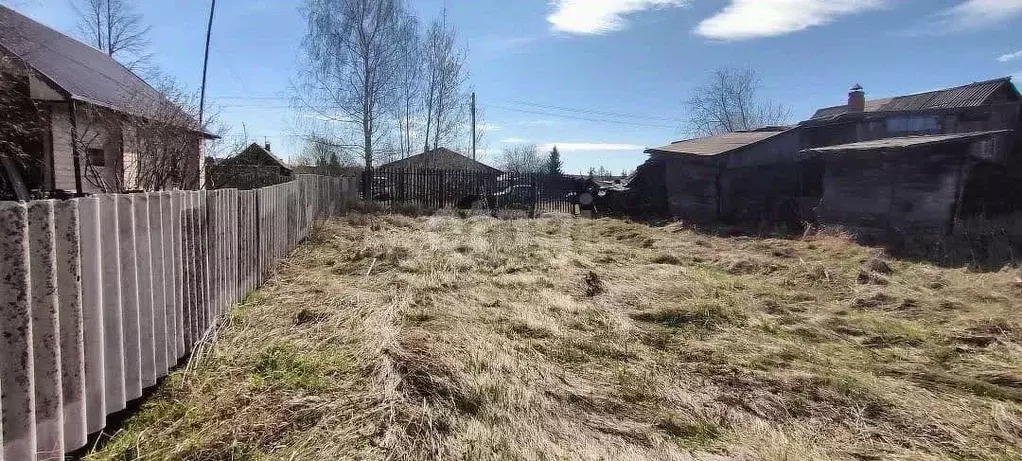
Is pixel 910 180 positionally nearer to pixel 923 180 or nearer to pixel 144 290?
pixel 923 180

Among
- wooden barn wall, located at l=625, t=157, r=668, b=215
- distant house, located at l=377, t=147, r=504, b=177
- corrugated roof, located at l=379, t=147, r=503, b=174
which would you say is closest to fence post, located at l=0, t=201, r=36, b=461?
wooden barn wall, located at l=625, t=157, r=668, b=215

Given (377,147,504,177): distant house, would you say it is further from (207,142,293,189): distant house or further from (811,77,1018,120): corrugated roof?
(811,77,1018,120): corrugated roof

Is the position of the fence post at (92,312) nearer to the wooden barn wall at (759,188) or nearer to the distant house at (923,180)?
the distant house at (923,180)

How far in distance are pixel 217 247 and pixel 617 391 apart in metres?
3.12

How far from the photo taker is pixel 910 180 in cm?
1163

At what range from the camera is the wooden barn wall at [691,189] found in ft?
56.8

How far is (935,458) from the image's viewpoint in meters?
2.57

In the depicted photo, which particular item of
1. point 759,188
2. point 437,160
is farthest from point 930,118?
point 437,160

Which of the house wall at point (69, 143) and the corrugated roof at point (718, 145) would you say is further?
the corrugated roof at point (718, 145)

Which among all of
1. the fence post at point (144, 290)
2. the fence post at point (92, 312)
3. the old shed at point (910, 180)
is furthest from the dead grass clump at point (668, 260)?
the fence post at point (92, 312)

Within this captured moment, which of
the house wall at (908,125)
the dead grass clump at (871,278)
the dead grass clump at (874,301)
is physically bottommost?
the dead grass clump at (874,301)

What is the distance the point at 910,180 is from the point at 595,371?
1183 centimetres

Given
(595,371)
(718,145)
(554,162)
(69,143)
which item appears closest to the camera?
(595,371)

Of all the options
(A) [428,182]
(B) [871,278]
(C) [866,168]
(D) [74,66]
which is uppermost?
(D) [74,66]
